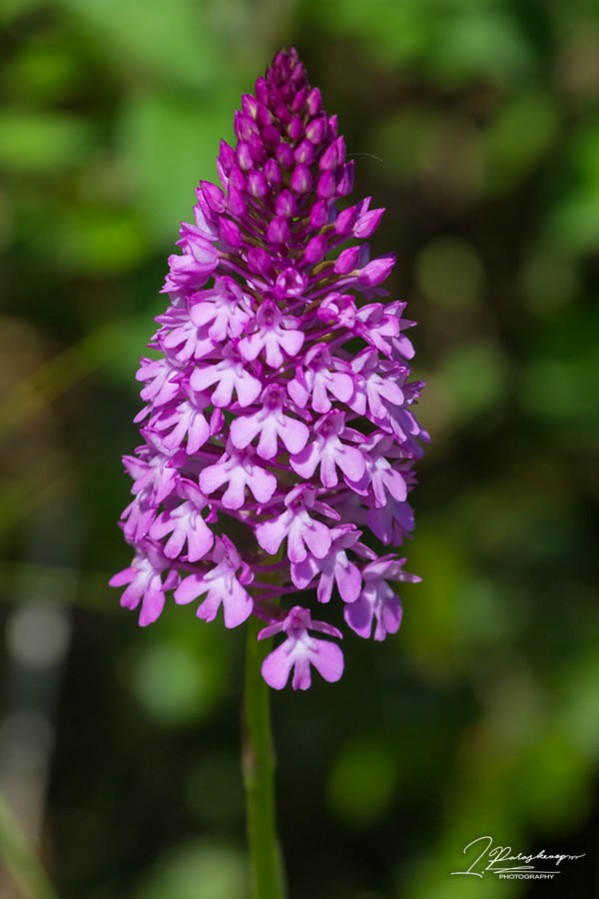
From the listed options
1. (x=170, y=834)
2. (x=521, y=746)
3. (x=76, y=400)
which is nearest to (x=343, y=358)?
(x=521, y=746)

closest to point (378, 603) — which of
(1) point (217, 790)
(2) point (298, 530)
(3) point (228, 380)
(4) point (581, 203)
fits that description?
(2) point (298, 530)

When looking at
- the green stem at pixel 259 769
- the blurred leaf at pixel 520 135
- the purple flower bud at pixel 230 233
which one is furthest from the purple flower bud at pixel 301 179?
the blurred leaf at pixel 520 135

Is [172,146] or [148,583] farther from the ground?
[172,146]

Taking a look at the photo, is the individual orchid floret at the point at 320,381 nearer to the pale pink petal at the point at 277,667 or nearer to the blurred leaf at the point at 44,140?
Answer: the pale pink petal at the point at 277,667

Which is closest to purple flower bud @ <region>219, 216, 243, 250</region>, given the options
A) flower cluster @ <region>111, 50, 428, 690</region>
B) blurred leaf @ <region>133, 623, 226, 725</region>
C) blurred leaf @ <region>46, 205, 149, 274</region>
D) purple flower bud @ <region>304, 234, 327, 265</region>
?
flower cluster @ <region>111, 50, 428, 690</region>

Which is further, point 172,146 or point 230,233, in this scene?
point 172,146

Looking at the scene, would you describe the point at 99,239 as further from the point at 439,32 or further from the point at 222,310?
the point at 222,310

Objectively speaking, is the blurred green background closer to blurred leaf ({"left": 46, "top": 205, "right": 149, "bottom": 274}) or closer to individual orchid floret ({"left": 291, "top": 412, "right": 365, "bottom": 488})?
blurred leaf ({"left": 46, "top": 205, "right": 149, "bottom": 274})
